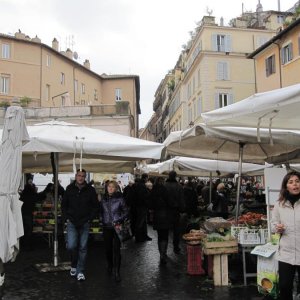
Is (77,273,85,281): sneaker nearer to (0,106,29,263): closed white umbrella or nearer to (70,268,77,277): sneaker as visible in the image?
(70,268,77,277): sneaker

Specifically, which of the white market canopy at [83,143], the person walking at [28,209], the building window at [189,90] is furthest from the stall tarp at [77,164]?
the building window at [189,90]

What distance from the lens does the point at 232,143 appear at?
8898 mm

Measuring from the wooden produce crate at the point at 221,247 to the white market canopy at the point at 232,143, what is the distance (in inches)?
63.7

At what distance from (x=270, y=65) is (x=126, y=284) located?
28.0 metres

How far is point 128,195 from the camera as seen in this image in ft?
42.5

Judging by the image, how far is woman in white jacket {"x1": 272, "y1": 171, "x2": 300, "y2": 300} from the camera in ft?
15.6

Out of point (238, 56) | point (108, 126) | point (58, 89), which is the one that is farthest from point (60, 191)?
point (58, 89)

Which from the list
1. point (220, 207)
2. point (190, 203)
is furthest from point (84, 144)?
point (190, 203)

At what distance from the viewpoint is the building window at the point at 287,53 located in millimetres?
29250

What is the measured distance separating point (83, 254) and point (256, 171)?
1008 cm

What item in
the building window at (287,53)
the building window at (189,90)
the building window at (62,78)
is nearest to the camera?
the building window at (287,53)

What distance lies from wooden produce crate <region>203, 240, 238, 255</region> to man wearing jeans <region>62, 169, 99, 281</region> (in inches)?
75.5

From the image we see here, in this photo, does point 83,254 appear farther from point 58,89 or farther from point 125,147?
point 58,89

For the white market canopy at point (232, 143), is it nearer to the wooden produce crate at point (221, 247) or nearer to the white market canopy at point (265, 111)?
the white market canopy at point (265, 111)
